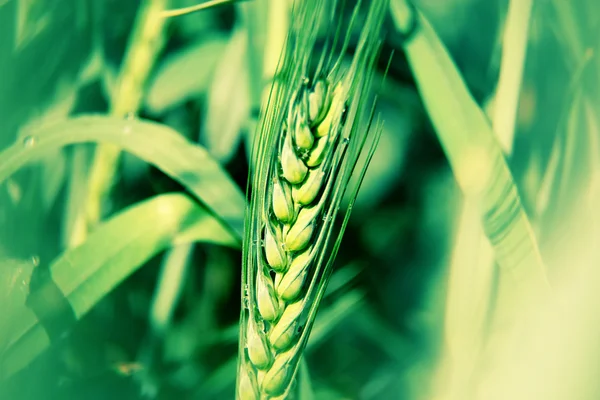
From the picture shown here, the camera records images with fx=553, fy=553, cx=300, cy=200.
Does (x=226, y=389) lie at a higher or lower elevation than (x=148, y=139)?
lower

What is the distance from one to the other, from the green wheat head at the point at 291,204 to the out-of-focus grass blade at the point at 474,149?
54mm

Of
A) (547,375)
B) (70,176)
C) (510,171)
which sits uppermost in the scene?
(70,176)

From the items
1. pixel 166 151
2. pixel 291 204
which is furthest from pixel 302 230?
pixel 166 151

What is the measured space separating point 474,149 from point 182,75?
289 mm

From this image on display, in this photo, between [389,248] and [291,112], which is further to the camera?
[389,248]

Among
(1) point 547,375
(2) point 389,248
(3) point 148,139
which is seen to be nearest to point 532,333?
(1) point 547,375

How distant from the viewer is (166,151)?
1.58ft

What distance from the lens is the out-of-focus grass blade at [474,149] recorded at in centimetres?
44

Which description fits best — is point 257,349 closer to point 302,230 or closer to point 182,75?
point 302,230

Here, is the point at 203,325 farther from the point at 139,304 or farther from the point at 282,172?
the point at 282,172

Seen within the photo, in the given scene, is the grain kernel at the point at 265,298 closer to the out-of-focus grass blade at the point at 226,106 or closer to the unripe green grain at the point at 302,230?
the unripe green grain at the point at 302,230

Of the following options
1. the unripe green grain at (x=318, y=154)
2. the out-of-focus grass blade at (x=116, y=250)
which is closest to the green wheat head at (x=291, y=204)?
the unripe green grain at (x=318, y=154)

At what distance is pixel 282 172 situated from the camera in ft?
1.32

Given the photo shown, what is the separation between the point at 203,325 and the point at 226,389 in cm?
7
